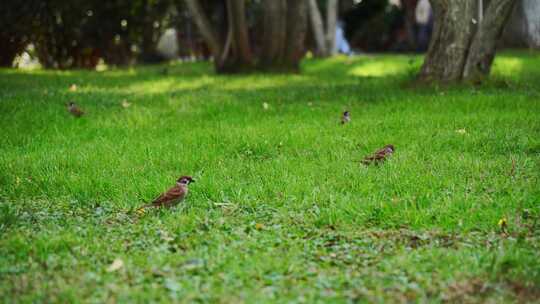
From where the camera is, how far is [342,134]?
7.91 metres

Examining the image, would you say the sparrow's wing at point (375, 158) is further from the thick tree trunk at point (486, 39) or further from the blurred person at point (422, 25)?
the blurred person at point (422, 25)

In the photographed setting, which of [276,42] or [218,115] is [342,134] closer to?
[218,115]

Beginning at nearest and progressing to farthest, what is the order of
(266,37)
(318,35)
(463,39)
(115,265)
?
(115,265)
(463,39)
(266,37)
(318,35)

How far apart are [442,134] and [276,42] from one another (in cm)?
845

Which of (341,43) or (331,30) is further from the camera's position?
(341,43)

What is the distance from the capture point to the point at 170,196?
5383mm

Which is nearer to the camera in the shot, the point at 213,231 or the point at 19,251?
the point at 19,251

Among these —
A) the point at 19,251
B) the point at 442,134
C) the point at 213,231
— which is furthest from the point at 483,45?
the point at 19,251

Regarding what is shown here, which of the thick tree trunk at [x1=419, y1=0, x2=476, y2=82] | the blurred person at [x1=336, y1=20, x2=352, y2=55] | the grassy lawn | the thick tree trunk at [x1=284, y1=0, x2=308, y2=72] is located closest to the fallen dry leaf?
the grassy lawn

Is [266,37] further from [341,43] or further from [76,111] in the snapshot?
[341,43]

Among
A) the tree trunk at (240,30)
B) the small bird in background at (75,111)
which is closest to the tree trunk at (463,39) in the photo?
the tree trunk at (240,30)

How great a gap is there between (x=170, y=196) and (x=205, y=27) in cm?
1046

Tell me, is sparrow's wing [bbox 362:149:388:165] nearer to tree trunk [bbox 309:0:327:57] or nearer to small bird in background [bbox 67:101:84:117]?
small bird in background [bbox 67:101:84:117]

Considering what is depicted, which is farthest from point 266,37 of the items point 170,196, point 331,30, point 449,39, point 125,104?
point 170,196
